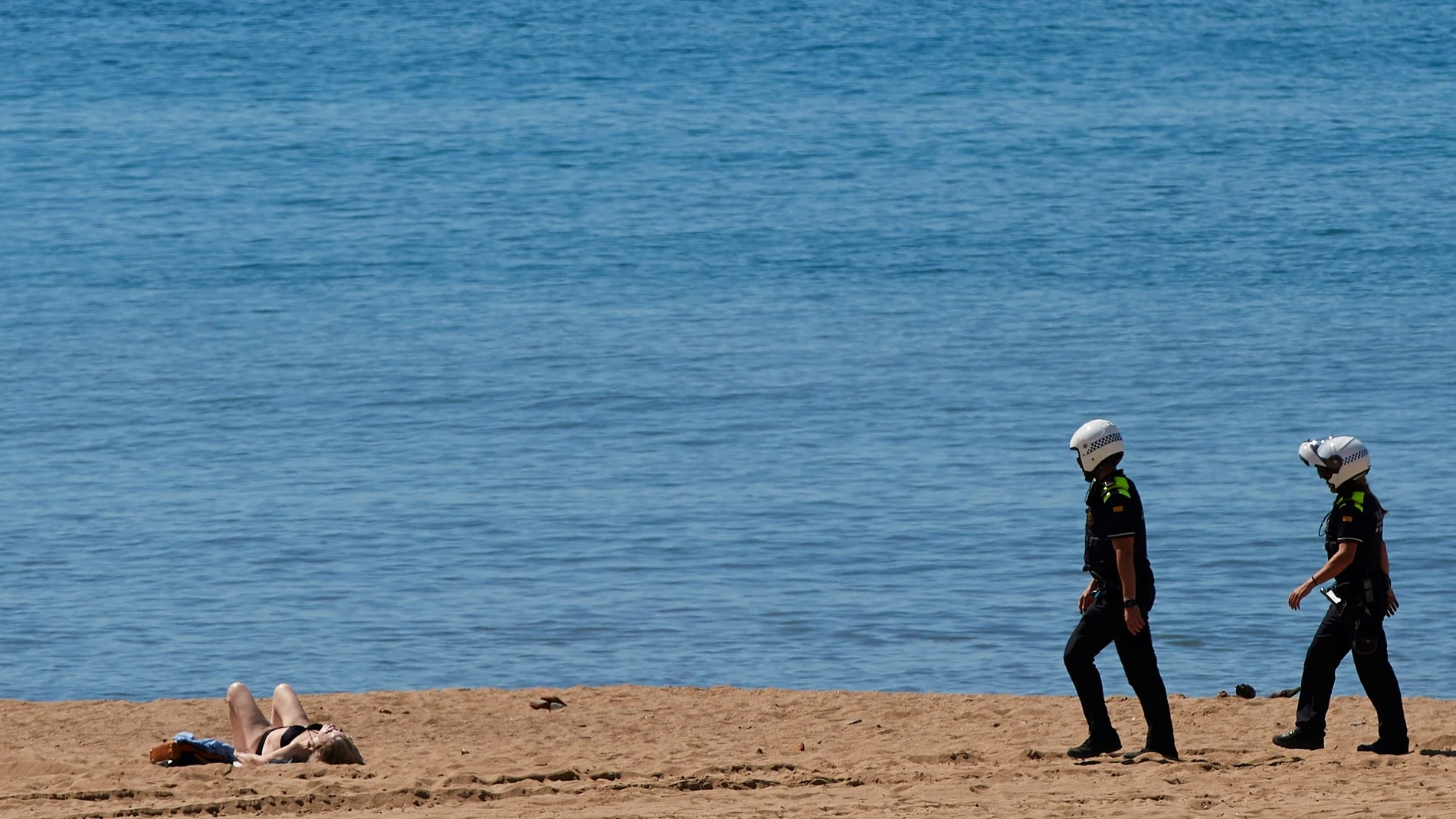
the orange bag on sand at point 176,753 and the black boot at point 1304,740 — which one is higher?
the orange bag on sand at point 176,753

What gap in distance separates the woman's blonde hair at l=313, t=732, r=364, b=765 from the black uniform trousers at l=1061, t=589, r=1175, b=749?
3203 mm

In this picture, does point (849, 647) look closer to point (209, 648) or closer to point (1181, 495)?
point (209, 648)

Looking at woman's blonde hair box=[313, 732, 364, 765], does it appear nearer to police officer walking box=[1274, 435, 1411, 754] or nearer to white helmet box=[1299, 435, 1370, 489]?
police officer walking box=[1274, 435, 1411, 754]

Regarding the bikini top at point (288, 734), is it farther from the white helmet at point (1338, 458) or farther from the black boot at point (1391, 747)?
the black boot at point (1391, 747)

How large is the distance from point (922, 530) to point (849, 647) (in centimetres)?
330

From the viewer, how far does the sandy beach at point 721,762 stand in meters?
8.28

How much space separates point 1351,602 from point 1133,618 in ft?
3.27

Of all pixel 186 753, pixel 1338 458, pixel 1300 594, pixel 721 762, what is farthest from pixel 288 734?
pixel 1338 458

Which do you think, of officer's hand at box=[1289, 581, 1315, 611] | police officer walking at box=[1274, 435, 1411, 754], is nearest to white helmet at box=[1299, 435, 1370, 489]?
police officer walking at box=[1274, 435, 1411, 754]

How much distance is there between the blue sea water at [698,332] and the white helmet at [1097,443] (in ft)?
12.4

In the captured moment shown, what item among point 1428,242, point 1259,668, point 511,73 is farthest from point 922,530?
point 511,73

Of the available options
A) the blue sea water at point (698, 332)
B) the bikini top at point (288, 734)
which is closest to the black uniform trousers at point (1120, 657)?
the blue sea water at point (698, 332)

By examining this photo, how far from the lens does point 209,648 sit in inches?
535

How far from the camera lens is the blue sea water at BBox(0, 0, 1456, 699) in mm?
14180
